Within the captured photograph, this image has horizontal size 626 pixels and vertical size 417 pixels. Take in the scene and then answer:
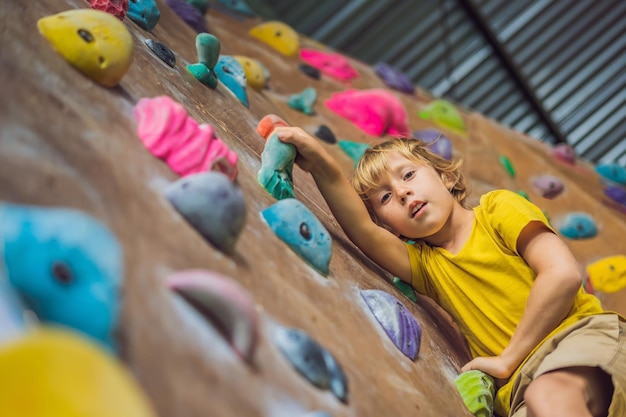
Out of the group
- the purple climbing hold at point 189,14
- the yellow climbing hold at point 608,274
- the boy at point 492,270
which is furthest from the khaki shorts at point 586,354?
the purple climbing hold at point 189,14

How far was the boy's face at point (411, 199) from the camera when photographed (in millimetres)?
2166

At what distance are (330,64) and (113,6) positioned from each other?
2.23 m

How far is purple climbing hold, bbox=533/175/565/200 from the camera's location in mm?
3822

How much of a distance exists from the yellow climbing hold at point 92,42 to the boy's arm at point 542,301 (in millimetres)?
1151

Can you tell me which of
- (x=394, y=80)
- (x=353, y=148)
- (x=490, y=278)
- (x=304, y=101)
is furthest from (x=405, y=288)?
(x=394, y=80)

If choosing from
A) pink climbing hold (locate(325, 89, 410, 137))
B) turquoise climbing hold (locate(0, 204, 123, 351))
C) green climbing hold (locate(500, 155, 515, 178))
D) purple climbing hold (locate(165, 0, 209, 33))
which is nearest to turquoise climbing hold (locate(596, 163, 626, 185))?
green climbing hold (locate(500, 155, 515, 178))

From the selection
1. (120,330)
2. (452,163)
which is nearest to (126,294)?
(120,330)

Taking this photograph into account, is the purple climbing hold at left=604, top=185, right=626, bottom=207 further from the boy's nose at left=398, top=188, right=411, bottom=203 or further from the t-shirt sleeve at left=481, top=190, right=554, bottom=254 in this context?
the boy's nose at left=398, top=188, right=411, bottom=203

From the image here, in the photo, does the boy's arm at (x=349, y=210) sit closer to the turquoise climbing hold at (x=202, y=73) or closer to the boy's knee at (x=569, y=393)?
the turquoise climbing hold at (x=202, y=73)

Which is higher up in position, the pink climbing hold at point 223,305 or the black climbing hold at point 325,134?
the pink climbing hold at point 223,305

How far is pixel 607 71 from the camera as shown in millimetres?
7828

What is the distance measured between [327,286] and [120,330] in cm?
78

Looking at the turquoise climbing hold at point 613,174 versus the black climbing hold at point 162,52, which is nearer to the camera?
the black climbing hold at point 162,52

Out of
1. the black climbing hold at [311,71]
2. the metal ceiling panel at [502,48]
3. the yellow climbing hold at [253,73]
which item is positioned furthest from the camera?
the metal ceiling panel at [502,48]
